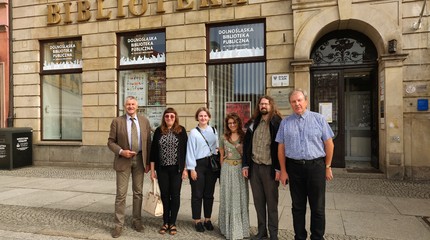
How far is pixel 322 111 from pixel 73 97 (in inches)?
330

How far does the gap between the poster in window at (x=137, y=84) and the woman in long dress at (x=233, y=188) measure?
21.7ft

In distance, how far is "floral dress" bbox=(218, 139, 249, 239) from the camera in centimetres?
454

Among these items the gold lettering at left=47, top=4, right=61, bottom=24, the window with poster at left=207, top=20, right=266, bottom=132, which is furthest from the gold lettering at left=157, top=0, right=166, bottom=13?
the gold lettering at left=47, top=4, right=61, bottom=24

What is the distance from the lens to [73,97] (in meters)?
11.6

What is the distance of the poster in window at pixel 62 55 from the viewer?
1139 centimetres

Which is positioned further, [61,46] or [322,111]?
[61,46]

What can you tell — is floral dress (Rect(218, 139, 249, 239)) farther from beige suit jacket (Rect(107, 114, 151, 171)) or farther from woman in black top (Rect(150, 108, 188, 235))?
beige suit jacket (Rect(107, 114, 151, 171))

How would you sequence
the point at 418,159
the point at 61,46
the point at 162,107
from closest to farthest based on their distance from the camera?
→ 1. the point at 418,159
2. the point at 162,107
3. the point at 61,46

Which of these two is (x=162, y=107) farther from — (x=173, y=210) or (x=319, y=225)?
Result: (x=319, y=225)

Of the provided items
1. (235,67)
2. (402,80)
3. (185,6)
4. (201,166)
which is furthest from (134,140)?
(402,80)

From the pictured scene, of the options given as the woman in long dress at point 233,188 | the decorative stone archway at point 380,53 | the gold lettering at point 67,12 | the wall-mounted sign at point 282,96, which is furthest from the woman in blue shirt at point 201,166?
the gold lettering at point 67,12

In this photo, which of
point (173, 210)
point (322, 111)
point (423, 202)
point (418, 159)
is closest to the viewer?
point (173, 210)

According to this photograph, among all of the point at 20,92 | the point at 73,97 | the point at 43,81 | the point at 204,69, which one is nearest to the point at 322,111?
the point at 204,69

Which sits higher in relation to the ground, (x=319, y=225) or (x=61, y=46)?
(x=61, y=46)
